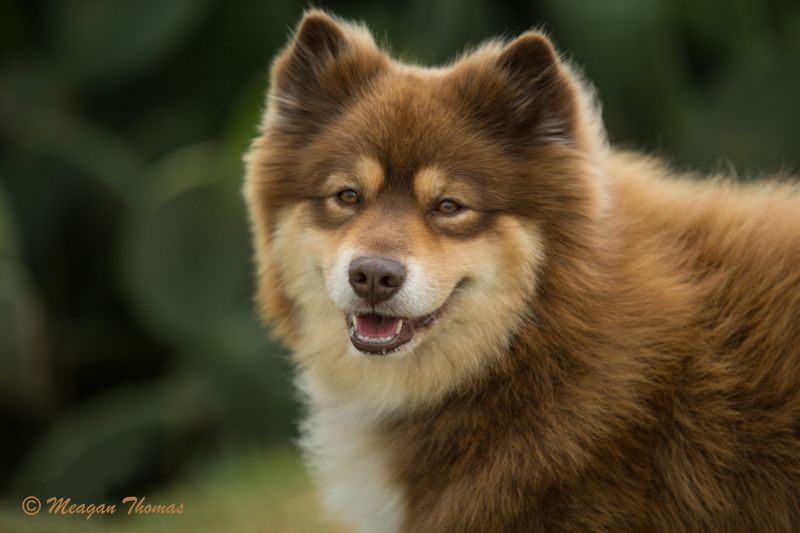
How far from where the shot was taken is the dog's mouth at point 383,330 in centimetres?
459

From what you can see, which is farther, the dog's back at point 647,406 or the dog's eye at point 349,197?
the dog's eye at point 349,197

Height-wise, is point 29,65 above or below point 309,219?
below

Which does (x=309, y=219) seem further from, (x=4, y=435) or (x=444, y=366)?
(x=4, y=435)

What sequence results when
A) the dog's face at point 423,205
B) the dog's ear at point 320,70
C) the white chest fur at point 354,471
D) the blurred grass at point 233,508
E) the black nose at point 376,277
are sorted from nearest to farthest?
the black nose at point 376,277, the dog's face at point 423,205, the white chest fur at point 354,471, the dog's ear at point 320,70, the blurred grass at point 233,508

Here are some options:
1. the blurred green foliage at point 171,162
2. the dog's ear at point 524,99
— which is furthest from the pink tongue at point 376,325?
the blurred green foliage at point 171,162

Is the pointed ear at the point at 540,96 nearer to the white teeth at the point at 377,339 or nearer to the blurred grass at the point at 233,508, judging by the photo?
the white teeth at the point at 377,339

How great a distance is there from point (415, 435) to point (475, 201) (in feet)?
3.13

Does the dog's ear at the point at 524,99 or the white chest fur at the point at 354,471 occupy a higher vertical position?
the dog's ear at the point at 524,99

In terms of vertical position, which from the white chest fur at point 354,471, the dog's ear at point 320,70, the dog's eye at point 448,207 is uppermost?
the dog's ear at point 320,70

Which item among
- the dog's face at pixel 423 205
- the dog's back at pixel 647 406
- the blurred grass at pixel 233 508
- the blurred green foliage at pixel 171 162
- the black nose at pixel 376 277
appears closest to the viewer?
the dog's back at pixel 647 406

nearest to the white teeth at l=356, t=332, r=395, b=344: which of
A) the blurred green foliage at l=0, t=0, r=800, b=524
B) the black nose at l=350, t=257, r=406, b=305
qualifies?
the black nose at l=350, t=257, r=406, b=305

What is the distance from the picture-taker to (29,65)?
11102 mm

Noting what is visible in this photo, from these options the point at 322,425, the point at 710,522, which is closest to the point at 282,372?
the point at 322,425
